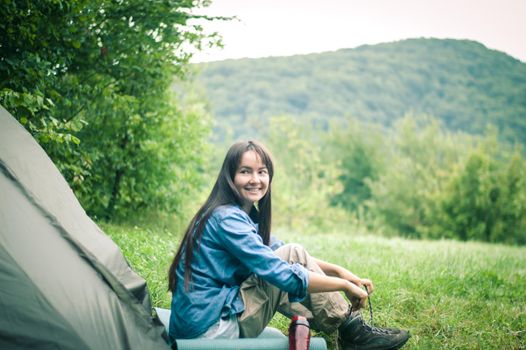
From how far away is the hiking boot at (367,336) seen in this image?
3.16m

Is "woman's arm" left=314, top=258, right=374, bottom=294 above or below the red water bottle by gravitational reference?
above

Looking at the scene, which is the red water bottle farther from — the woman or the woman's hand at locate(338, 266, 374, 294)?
the woman's hand at locate(338, 266, 374, 294)

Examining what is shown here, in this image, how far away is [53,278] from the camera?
2.44m

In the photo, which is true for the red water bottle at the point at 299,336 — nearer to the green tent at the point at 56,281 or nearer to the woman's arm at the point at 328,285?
the green tent at the point at 56,281

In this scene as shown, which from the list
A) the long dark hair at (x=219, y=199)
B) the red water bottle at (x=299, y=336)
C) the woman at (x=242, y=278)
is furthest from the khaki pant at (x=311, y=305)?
the long dark hair at (x=219, y=199)

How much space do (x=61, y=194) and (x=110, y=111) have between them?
3756 millimetres

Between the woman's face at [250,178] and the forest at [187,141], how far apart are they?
202 centimetres

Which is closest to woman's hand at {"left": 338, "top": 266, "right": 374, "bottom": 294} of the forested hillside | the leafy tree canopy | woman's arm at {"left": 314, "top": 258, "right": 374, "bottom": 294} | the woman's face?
woman's arm at {"left": 314, "top": 258, "right": 374, "bottom": 294}

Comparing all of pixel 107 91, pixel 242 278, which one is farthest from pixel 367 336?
pixel 107 91

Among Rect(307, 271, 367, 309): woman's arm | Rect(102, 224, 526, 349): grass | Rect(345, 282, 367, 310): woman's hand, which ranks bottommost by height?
Rect(102, 224, 526, 349): grass

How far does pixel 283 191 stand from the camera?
23.2m

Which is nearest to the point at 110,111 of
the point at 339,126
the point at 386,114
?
the point at 339,126

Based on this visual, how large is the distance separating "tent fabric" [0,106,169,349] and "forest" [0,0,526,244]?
60.5 inches

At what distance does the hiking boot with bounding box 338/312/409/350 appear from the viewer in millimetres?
3164
